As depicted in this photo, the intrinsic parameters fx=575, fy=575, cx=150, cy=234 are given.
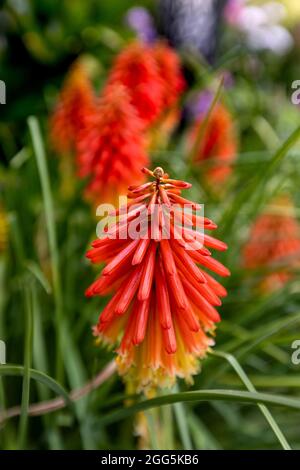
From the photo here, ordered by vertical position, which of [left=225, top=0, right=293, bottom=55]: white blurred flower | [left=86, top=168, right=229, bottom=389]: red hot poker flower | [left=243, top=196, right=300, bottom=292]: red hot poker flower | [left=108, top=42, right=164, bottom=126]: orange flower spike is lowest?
[left=86, top=168, right=229, bottom=389]: red hot poker flower

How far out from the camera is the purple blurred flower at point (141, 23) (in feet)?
14.2

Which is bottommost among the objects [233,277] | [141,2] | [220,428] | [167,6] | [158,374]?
[158,374]

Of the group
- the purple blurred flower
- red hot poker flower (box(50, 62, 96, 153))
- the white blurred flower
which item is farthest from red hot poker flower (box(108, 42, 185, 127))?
the white blurred flower

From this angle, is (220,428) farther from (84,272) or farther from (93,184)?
(93,184)

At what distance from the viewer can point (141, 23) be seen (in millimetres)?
4398

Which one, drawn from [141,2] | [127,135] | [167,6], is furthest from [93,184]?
[141,2]

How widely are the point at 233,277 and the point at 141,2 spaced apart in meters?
3.25

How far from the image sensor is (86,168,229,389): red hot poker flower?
1141mm

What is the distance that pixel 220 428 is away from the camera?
2.13 metres

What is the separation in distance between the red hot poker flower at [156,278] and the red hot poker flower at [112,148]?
65cm

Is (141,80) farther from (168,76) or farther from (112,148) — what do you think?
(112,148)

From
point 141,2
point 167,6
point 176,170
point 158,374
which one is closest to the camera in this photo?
point 158,374

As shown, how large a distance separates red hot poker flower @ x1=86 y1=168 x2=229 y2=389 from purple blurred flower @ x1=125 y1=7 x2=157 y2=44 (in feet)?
11.0

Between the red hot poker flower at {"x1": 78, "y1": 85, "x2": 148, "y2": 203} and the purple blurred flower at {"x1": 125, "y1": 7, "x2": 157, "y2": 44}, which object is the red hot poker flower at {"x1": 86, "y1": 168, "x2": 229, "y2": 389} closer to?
the red hot poker flower at {"x1": 78, "y1": 85, "x2": 148, "y2": 203}
